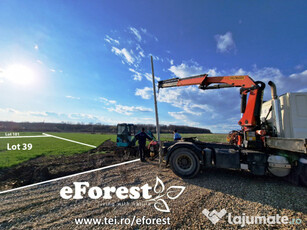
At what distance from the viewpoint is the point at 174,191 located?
14.1 ft

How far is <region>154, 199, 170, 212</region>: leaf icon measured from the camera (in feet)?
11.1

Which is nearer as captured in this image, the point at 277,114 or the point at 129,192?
the point at 129,192

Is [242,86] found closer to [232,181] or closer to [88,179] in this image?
[232,181]

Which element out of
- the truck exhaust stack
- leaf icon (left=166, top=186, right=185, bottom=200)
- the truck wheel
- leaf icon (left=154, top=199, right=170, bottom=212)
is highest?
the truck exhaust stack

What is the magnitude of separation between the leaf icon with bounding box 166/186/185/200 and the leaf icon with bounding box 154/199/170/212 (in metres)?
0.37

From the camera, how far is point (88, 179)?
5359 millimetres

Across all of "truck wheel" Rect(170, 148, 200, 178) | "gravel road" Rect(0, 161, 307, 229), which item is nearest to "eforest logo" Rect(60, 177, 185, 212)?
"gravel road" Rect(0, 161, 307, 229)

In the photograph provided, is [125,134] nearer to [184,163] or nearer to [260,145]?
[184,163]

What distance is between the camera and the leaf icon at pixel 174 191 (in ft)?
13.2

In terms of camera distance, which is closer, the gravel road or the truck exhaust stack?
the gravel road

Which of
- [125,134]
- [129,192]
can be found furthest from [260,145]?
[125,134]

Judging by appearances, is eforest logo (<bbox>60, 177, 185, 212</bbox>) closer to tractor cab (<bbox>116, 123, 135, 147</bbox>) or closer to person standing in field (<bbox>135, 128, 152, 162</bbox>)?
person standing in field (<bbox>135, 128, 152, 162</bbox>)

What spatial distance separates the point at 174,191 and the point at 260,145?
3.86 m

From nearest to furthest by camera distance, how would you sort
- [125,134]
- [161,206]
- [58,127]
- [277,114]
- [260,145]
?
[161,206]
[277,114]
[260,145]
[125,134]
[58,127]
